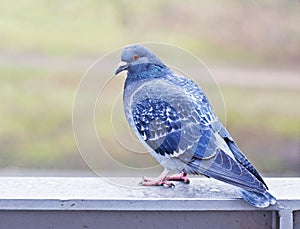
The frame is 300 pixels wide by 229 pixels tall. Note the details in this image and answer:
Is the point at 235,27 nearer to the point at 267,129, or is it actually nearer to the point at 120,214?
the point at 267,129

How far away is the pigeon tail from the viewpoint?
936 millimetres

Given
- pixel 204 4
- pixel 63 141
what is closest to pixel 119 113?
pixel 63 141

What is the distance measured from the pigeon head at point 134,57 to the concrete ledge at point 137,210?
208 millimetres

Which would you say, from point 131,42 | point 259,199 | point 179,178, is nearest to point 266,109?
point 131,42

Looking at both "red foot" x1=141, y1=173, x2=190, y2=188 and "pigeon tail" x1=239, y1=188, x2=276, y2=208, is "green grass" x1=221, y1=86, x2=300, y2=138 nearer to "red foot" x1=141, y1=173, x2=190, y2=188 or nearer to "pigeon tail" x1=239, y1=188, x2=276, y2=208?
"red foot" x1=141, y1=173, x2=190, y2=188

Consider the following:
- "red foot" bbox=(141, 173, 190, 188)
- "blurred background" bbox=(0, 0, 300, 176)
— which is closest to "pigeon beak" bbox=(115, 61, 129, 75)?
"red foot" bbox=(141, 173, 190, 188)

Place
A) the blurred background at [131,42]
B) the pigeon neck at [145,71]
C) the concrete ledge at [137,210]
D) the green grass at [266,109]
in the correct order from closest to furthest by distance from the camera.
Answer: the concrete ledge at [137,210] → the pigeon neck at [145,71] → the blurred background at [131,42] → the green grass at [266,109]

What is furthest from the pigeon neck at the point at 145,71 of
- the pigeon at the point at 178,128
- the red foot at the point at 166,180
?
the red foot at the point at 166,180

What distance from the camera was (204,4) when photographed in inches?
167

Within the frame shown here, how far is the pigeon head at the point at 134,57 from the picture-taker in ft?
3.37

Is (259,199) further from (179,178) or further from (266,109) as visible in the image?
(266,109)

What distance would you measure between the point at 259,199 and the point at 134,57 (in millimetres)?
307

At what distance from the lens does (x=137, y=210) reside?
94 centimetres

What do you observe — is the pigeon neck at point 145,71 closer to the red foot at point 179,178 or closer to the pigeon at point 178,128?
the pigeon at point 178,128
